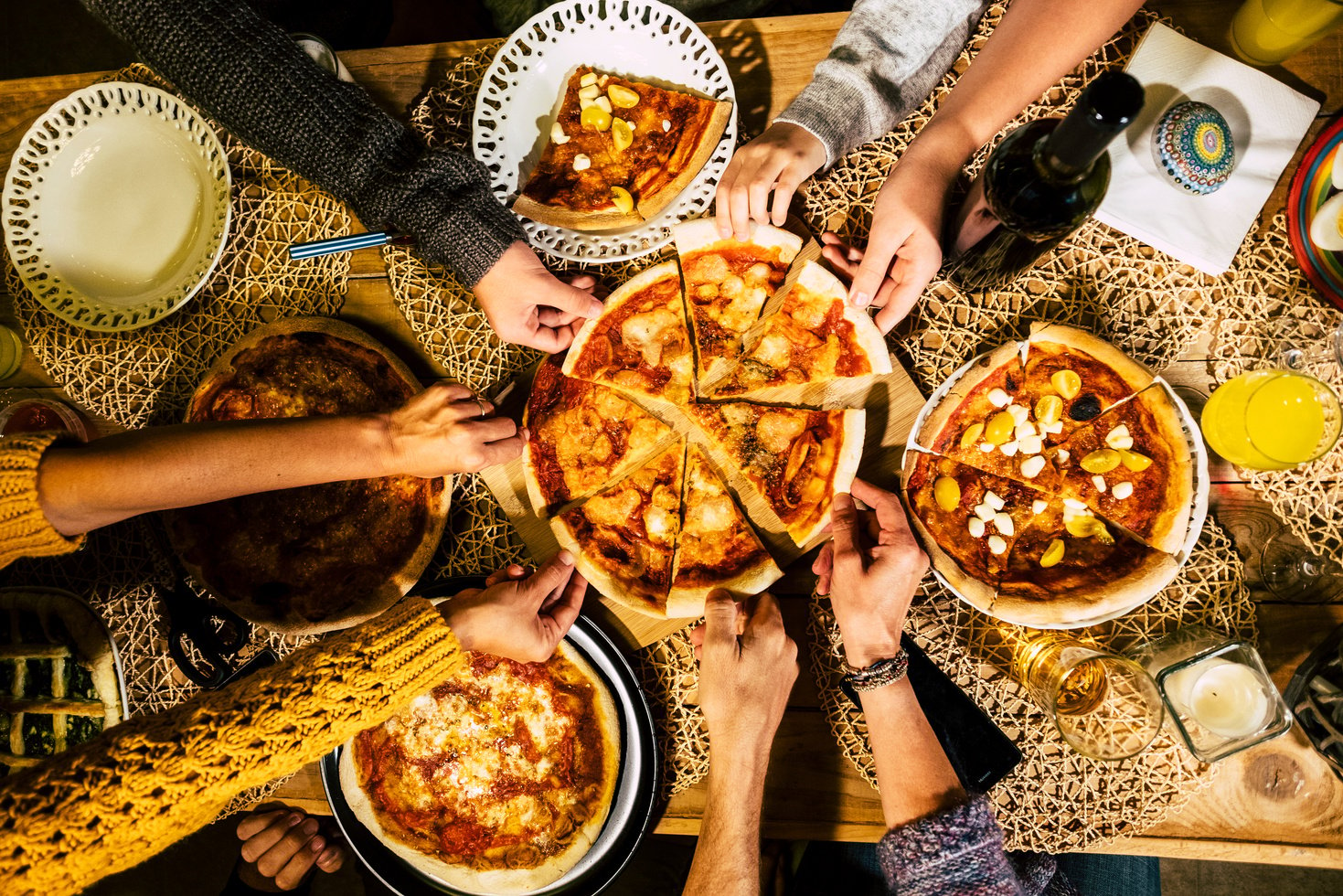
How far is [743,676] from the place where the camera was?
2.41 m

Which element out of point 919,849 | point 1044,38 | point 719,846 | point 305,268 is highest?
point 1044,38

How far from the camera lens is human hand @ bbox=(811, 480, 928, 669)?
2.30 metres

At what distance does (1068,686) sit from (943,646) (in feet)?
1.30

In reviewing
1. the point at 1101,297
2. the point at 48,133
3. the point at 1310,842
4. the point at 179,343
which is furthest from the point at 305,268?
the point at 1310,842

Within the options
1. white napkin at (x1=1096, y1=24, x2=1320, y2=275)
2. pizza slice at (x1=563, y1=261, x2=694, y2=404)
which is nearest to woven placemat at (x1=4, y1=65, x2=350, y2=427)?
pizza slice at (x1=563, y1=261, x2=694, y2=404)

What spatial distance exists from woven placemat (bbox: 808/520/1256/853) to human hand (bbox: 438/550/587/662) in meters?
0.99

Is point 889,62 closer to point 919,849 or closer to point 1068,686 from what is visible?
point 1068,686

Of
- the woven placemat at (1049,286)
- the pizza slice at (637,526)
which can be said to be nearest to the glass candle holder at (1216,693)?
the woven placemat at (1049,286)

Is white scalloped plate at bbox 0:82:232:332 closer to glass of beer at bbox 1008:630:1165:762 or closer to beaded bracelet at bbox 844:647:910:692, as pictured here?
beaded bracelet at bbox 844:647:910:692

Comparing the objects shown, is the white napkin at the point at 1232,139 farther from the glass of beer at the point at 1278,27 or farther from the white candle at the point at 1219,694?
the white candle at the point at 1219,694

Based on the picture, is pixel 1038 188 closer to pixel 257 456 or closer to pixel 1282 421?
pixel 1282 421

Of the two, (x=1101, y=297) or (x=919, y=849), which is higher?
(x=1101, y=297)

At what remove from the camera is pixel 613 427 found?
2.70 m

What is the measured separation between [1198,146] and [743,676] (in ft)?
7.41
